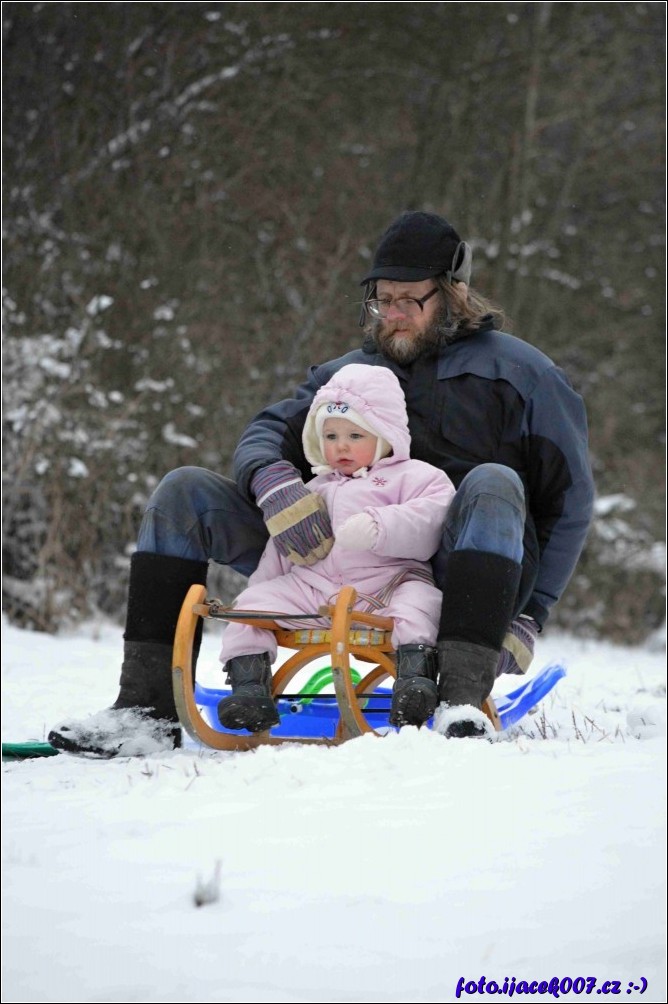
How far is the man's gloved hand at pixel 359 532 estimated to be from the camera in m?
2.66

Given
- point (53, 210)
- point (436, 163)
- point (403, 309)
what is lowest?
point (403, 309)

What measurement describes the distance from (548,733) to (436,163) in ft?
24.9

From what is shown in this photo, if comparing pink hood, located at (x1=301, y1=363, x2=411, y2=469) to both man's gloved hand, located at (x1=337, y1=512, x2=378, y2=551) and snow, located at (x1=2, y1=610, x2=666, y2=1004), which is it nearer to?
man's gloved hand, located at (x1=337, y1=512, x2=378, y2=551)

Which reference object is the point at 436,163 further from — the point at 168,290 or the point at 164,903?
the point at 164,903

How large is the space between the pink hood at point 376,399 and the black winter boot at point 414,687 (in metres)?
0.51

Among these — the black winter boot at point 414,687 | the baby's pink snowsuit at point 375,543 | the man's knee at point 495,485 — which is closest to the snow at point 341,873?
the black winter boot at point 414,687

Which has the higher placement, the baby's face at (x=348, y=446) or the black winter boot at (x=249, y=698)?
the baby's face at (x=348, y=446)

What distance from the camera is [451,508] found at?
2752 mm

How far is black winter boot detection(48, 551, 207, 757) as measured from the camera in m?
2.70

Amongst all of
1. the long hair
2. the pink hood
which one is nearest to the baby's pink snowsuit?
the pink hood

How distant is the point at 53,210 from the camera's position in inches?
306

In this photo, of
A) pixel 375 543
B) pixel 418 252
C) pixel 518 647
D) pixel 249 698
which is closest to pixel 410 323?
pixel 418 252

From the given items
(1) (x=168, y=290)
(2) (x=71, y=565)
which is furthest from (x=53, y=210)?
(2) (x=71, y=565)

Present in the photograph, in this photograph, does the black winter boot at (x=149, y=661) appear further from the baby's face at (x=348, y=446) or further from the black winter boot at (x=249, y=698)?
the baby's face at (x=348, y=446)
